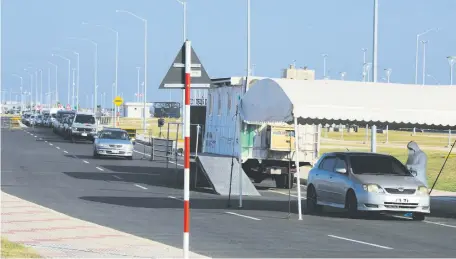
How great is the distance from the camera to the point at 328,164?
25.4 meters

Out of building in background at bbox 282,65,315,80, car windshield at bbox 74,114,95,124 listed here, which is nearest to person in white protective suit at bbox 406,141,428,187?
building in background at bbox 282,65,315,80

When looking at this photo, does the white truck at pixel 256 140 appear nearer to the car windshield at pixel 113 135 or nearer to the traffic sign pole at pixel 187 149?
the traffic sign pole at pixel 187 149

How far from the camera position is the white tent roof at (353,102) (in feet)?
76.5

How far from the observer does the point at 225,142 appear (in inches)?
1310

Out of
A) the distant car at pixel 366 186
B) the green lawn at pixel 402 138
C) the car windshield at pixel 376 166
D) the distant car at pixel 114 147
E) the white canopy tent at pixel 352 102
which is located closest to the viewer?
the distant car at pixel 366 186

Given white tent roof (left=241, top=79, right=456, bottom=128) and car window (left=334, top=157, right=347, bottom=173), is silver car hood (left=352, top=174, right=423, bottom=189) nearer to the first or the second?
car window (left=334, top=157, right=347, bottom=173)

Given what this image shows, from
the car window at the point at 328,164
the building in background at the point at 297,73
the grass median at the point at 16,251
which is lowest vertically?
the grass median at the point at 16,251

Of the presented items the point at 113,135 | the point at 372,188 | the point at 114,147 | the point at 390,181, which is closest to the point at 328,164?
the point at 390,181

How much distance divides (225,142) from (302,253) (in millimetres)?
17077

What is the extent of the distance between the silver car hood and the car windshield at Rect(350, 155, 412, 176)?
1.50 ft

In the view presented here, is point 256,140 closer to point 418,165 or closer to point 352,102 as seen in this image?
point 418,165

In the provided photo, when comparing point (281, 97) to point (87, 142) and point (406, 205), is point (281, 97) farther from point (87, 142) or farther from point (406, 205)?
point (87, 142)

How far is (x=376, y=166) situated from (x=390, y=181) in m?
1.21

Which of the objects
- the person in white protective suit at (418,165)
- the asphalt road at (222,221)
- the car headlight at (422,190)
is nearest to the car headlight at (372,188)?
the asphalt road at (222,221)
